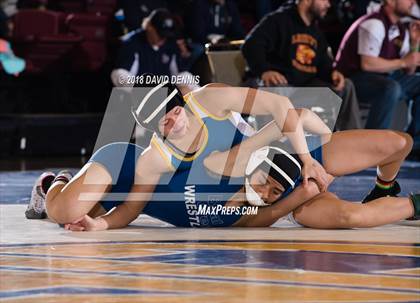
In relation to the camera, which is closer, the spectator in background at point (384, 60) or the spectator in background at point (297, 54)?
the spectator in background at point (297, 54)

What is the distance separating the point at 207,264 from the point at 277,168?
0.95 metres

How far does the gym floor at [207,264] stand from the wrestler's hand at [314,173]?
20 centimetres

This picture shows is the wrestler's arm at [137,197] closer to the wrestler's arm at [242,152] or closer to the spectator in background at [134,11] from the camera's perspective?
the wrestler's arm at [242,152]

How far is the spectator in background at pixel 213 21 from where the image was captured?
1004 centimetres

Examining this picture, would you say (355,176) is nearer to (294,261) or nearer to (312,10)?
(312,10)

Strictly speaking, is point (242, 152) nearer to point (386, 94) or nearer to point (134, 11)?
point (386, 94)

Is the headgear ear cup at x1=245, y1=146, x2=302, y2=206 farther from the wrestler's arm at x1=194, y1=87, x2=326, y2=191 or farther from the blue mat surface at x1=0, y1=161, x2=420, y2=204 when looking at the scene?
the blue mat surface at x1=0, y1=161, x2=420, y2=204

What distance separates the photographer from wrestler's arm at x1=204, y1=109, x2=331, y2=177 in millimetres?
4742

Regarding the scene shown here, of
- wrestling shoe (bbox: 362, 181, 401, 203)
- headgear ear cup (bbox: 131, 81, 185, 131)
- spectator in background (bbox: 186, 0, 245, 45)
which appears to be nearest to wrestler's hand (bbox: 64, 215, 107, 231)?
headgear ear cup (bbox: 131, 81, 185, 131)

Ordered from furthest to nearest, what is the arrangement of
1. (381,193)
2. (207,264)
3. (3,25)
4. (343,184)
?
(3,25) → (343,184) → (381,193) → (207,264)

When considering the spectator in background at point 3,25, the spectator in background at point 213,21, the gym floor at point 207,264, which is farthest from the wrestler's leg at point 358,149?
the spectator in background at point 213,21

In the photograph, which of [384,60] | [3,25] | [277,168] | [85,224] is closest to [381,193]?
[277,168]

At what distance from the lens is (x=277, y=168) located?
4.70 m

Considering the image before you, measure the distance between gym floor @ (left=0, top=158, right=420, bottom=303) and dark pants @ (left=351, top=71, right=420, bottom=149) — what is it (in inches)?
133
